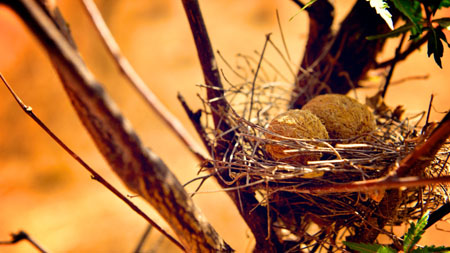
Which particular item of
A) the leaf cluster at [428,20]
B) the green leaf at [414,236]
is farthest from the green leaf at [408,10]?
the green leaf at [414,236]

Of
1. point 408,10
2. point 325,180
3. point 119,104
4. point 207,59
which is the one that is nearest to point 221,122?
point 207,59

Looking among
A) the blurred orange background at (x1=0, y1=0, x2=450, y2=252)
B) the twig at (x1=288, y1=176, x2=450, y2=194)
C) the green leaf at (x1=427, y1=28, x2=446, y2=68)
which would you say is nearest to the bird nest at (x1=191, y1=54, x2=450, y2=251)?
the twig at (x1=288, y1=176, x2=450, y2=194)

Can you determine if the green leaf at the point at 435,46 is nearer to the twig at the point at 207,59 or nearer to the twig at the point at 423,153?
the twig at the point at 423,153

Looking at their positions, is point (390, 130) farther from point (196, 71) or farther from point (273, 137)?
point (196, 71)

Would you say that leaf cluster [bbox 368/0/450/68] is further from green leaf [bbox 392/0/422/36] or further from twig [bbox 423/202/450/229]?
twig [bbox 423/202/450/229]

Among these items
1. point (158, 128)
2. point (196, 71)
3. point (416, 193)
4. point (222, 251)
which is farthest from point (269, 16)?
point (222, 251)

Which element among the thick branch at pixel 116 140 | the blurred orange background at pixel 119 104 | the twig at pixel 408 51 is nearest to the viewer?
the thick branch at pixel 116 140

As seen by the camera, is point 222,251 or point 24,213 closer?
point 222,251
